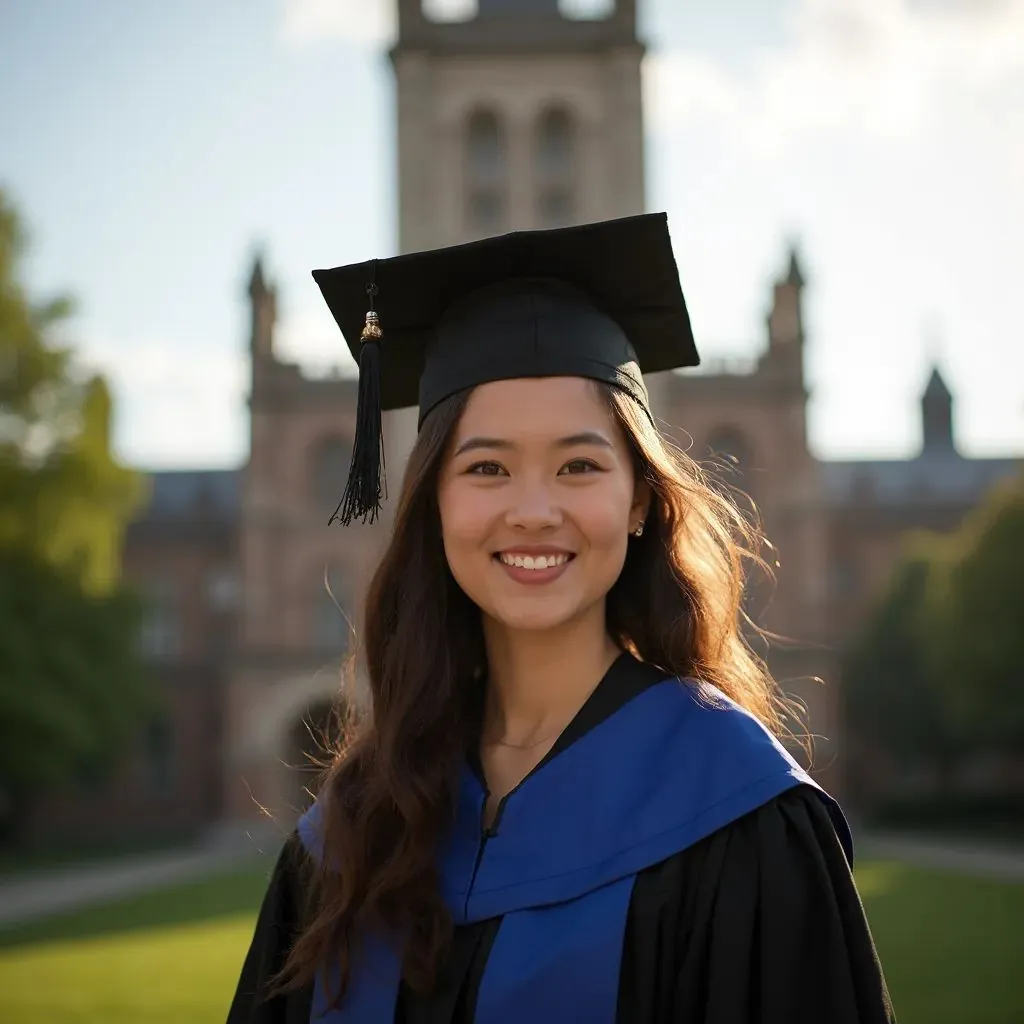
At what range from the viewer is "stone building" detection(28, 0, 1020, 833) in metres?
31.9

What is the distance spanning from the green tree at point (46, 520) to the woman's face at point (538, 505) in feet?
65.2

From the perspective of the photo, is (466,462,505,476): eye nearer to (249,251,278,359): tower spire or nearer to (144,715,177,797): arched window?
(249,251,278,359): tower spire

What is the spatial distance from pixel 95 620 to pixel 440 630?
→ 25.0m

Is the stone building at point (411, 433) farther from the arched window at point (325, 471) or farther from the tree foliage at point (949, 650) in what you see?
the tree foliage at point (949, 650)

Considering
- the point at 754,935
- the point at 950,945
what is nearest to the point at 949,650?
the point at 950,945

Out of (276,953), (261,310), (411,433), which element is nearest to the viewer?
(276,953)

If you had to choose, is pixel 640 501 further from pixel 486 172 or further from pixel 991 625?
pixel 486 172

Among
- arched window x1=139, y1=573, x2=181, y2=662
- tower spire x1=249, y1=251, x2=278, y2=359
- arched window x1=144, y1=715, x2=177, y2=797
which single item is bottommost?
arched window x1=144, y1=715, x2=177, y2=797

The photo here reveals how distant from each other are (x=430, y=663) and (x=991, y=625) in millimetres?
28004

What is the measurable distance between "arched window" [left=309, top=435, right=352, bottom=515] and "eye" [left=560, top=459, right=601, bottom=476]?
32026mm

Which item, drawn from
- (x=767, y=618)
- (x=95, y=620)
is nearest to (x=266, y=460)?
(x=95, y=620)

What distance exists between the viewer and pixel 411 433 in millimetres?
28172

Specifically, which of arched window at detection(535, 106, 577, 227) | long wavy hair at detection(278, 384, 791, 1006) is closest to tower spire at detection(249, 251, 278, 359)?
arched window at detection(535, 106, 577, 227)

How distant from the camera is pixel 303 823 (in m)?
2.64
